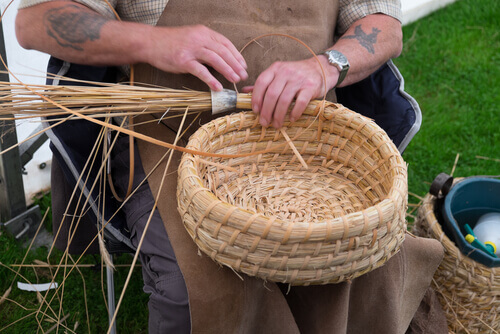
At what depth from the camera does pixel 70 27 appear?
1.36m

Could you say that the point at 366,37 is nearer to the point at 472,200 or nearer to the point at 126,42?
the point at 126,42

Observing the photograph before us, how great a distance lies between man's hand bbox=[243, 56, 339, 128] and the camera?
4.39 feet

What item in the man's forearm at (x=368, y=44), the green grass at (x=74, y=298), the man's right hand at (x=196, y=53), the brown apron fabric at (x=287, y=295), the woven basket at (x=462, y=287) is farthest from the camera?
the green grass at (x=74, y=298)

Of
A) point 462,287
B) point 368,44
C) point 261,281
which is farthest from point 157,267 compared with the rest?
point 462,287

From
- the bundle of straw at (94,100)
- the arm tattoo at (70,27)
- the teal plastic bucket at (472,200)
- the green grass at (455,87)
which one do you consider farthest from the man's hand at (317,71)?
the green grass at (455,87)

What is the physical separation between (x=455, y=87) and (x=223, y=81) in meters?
2.43

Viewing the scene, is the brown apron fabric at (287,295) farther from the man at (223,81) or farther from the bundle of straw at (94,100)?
the bundle of straw at (94,100)

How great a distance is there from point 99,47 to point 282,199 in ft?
2.01

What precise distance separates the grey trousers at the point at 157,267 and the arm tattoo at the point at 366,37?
738 mm

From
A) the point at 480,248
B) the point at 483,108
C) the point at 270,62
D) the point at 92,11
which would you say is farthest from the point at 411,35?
the point at 92,11

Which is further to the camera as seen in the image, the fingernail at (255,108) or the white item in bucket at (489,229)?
the white item in bucket at (489,229)

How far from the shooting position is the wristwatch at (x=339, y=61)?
149cm

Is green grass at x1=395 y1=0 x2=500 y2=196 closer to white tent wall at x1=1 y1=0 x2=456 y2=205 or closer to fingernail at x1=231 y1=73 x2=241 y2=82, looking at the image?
fingernail at x1=231 y1=73 x2=241 y2=82

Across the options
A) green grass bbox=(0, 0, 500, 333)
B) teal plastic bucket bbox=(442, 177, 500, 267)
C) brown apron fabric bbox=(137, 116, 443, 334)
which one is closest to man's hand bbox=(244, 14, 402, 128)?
brown apron fabric bbox=(137, 116, 443, 334)
